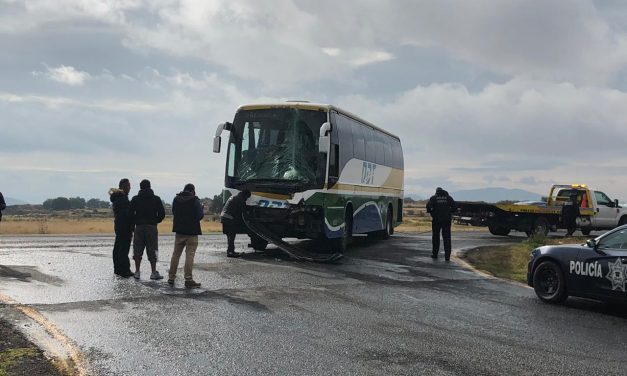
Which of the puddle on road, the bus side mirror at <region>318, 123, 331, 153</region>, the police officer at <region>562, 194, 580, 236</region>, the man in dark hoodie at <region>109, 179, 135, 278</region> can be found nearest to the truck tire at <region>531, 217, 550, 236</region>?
the police officer at <region>562, 194, 580, 236</region>

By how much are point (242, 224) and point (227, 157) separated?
1.87m

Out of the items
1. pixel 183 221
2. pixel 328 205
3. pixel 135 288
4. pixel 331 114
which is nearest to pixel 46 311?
pixel 135 288

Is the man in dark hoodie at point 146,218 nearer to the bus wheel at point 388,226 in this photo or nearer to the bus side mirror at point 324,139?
the bus side mirror at point 324,139

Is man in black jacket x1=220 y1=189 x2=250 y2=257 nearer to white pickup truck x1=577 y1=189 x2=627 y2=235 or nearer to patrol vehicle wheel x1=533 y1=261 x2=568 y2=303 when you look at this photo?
patrol vehicle wheel x1=533 y1=261 x2=568 y2=303

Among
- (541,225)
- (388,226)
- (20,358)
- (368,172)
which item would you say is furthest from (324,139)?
(541,225)

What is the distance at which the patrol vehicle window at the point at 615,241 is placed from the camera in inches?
358

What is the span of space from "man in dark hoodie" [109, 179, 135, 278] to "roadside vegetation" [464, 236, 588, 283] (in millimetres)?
7959

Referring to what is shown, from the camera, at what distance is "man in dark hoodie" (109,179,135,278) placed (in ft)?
36.8

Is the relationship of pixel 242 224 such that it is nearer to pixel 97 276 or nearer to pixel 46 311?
pixel 97 276

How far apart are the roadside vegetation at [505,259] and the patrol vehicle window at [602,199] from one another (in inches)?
347

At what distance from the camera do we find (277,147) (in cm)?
1538

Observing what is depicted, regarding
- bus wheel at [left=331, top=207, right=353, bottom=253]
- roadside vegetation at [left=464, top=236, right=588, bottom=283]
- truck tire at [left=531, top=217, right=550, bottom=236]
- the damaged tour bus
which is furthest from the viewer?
truck tire at [left=531, top=217, right=550, bottom=236]

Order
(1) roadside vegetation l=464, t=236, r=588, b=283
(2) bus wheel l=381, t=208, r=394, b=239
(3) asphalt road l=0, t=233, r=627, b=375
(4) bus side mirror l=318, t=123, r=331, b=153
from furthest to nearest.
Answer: (2) bus wheel l=381, t=208, r=394, b=239 < (4) bus side mirror l=318, t=123, r=331, b=153 < (1) roadside vegetation l=464, t=236, r=588, b=283 < (3) asphalt road l=0, t=233, r=627, b=375

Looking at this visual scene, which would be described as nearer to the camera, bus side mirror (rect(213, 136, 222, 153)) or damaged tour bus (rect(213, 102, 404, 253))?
damaged tour bus (rect(213, 102, 404, 253))
